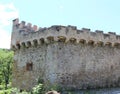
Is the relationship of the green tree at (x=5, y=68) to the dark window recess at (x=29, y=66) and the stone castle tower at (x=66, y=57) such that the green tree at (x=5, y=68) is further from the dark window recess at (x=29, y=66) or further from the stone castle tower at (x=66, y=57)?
the dark window recess at (x=29, y=66)

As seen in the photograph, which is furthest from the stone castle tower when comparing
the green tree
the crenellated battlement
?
the green tree

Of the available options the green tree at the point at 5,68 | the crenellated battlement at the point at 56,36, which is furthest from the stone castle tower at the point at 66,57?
the green tree at the point at 5,68

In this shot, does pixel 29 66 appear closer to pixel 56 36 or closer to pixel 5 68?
pixel 56 36

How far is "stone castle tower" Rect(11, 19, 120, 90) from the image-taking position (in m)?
18.2

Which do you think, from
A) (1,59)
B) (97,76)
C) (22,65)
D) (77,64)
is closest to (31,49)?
(22,65)

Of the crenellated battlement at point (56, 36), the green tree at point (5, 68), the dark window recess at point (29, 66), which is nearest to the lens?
the crenellated battlement at point (56, 36)

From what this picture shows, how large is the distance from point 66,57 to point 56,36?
4.41 feet

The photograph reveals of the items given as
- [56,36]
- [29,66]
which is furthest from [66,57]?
[29,66]

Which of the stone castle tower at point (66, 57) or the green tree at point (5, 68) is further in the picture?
the green tree at point (5, 68)

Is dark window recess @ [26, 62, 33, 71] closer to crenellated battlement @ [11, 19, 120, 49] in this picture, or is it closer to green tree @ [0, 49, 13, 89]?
crenellated battlement @ [11, 19, 120, 49]

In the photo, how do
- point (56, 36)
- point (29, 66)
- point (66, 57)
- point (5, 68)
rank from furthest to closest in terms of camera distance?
point (5, 68) < point (29, 66) < point (66, 57) < point (56, 36)

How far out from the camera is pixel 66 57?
1836 cm

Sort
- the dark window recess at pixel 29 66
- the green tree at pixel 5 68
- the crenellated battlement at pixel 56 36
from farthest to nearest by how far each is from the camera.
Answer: the green tree at pixel 5 68 → the dark window recess at pixel 29 66 → the crenellated battlement at pixel 56 36

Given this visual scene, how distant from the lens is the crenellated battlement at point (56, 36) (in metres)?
18.1
